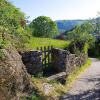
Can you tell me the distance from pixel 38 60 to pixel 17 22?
216 cm

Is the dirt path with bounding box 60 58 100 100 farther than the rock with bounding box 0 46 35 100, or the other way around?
the dirt path with bounding box 60 58 100 100

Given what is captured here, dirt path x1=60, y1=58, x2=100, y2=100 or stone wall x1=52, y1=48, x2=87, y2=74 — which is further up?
stone wall x1=52, y1=48, x2=87, y2=74

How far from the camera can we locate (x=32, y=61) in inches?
474

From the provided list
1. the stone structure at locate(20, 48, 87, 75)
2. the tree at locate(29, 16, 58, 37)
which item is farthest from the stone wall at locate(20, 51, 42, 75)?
the tree at locate(29, 16, 58, 37)

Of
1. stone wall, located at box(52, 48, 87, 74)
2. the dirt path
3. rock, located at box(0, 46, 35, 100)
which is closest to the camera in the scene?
rock, located at box(0, 46, 35, 100)

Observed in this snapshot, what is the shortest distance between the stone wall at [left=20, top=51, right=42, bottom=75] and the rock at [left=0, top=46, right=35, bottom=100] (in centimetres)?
205

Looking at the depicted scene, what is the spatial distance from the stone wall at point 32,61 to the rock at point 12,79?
2053mm

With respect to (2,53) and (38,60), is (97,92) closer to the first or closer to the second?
(38,60)

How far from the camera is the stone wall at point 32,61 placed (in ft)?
39.0

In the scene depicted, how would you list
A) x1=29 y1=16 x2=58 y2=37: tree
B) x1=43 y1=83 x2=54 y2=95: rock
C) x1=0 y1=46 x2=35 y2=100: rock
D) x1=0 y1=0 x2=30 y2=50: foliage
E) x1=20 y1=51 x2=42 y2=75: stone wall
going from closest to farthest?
x1=0 y1=46 x2=35 y2=100: rock
x1=43 y1=83 x2=54 y2=95: rock
x1=0 y1=0 x2=30 y2=50: foliage
x1=20 y1=51 x2=42 y2=75: stone wall
x1=29 y1=16 x2=58 y2=37: tree

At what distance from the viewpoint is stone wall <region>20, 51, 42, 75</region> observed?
11891 millimetres

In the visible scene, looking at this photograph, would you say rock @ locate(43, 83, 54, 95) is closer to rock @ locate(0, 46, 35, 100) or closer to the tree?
rock @ locate(0, 46, 35, 100)

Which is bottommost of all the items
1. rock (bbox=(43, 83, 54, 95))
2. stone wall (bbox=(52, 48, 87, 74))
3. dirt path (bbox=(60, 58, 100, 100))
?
dirt path (bbox=(60, 58, 100, 100))

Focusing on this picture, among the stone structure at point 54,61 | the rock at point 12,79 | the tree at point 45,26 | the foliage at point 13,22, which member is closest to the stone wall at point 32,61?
the stone structure at point 54,61
